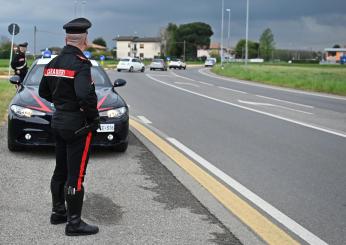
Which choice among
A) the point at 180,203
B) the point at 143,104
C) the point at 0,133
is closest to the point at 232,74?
the point at 143,104

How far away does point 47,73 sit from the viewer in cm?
462

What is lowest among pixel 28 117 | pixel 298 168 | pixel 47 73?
pixel 298 168

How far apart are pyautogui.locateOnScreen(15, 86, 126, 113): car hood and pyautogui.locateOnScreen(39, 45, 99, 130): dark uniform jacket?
3118 mm

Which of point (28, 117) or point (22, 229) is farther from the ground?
point (28, 117)

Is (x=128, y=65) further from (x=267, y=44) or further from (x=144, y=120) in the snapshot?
(x=267, y=44)

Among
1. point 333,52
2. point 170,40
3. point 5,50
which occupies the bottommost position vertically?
point 5,50

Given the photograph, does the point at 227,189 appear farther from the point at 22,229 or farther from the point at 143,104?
the point at 143,104

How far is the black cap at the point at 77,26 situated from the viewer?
442 centimetres

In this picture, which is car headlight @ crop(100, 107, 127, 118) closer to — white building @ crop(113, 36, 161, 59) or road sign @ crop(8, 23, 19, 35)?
road sign @ crop(8, 23, 19, 35)

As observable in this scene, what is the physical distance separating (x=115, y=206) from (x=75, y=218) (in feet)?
2.86

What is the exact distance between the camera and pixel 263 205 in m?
5.60

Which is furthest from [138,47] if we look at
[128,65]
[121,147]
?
[121,147]

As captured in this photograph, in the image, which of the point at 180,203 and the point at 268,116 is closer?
the point at 180,203

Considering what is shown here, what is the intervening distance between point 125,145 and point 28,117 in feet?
4.85
